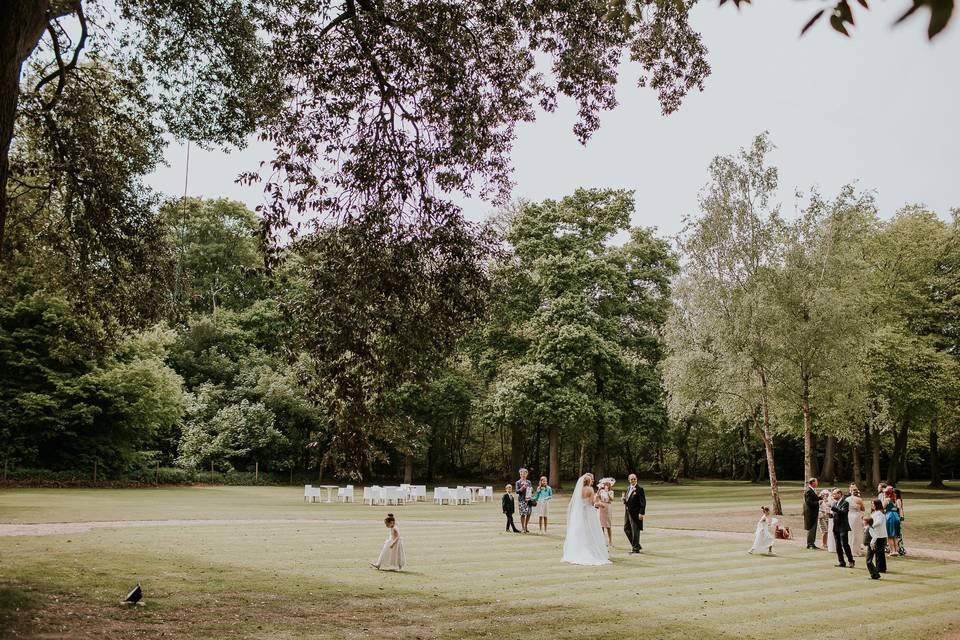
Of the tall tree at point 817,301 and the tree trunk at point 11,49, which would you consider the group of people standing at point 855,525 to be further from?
the tree trunk at point 11,49

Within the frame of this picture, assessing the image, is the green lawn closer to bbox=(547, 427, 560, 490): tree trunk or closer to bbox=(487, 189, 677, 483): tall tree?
bbox=(487, 189, 677, 483): tall tree

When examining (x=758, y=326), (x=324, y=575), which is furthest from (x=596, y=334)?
(x=324, y=575)

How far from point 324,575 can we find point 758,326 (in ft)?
74.1

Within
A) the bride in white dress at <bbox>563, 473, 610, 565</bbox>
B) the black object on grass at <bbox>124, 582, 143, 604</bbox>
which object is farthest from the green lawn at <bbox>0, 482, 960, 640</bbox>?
the bride in white dress at <bbox>563, 473, 610, 565</bbox>

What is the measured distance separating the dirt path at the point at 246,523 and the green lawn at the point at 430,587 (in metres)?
0.76

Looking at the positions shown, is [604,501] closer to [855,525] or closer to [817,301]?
[855,525]

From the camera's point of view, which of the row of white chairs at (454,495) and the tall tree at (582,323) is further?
the tall tree at (582,323)

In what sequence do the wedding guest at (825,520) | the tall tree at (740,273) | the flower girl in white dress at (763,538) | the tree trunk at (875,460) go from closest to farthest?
the flower girl in white dress at (763,538) → the wedding guest at (825,520) → the tall tree at (740,273) → the tree trunk at (875,460)

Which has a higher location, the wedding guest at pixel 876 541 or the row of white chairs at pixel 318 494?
the wedding guest at pixel 876 541

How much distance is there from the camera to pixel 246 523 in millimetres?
22562

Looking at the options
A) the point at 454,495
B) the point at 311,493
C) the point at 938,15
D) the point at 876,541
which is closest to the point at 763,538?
the point at 876,541

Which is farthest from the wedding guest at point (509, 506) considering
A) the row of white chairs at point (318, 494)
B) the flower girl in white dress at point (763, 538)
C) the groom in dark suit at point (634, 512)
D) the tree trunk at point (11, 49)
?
the tree trunk at point (11, 49)

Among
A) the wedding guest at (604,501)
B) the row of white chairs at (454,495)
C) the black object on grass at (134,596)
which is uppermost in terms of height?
the wedding guest at (604,501)

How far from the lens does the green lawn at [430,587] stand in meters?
9.73
